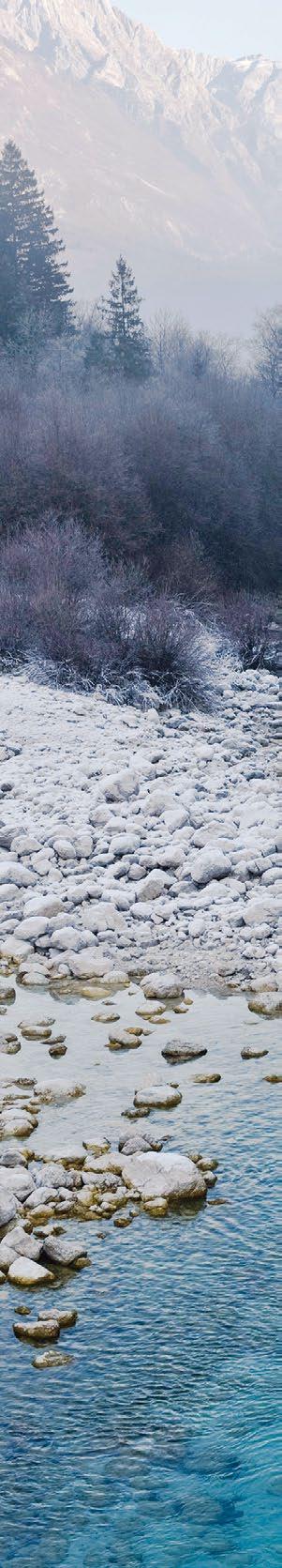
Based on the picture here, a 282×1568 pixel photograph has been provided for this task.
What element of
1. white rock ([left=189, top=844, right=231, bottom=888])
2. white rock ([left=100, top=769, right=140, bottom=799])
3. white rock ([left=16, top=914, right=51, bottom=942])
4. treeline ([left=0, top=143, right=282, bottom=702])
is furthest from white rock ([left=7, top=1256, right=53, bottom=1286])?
treeline ([left=0, top=143, right=282, bottom=702])

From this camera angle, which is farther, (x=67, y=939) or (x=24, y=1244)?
(x=67, y=939)

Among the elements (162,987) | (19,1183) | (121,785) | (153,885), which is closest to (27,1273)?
(19,1183)

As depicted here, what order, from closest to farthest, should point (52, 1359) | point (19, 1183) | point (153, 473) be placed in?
point (52, 1359)
point (19, 1183)
point (153, 473)

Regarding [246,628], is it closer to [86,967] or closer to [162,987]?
[86,967]

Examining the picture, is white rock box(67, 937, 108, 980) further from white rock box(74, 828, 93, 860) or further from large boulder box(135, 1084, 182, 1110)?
large boulder box(135, 1084, 182, 1110)

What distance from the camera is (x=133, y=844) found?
8469 mm

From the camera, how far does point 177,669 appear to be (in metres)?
13.7

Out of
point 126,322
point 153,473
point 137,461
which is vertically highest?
point 126,322

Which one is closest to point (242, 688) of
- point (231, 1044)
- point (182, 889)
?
point (182, 889)

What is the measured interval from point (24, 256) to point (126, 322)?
3.42 meters

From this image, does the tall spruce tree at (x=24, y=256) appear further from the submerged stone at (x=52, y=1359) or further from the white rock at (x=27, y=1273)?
the submerged stone at (x=52, y=1359)

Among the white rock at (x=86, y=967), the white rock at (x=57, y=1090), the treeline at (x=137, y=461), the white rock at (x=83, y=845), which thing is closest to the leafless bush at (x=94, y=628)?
the treeline at (x=137, y=461)

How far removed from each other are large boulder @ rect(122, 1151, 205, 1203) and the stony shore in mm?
2118

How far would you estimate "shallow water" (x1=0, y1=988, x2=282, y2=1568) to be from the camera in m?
2.96
